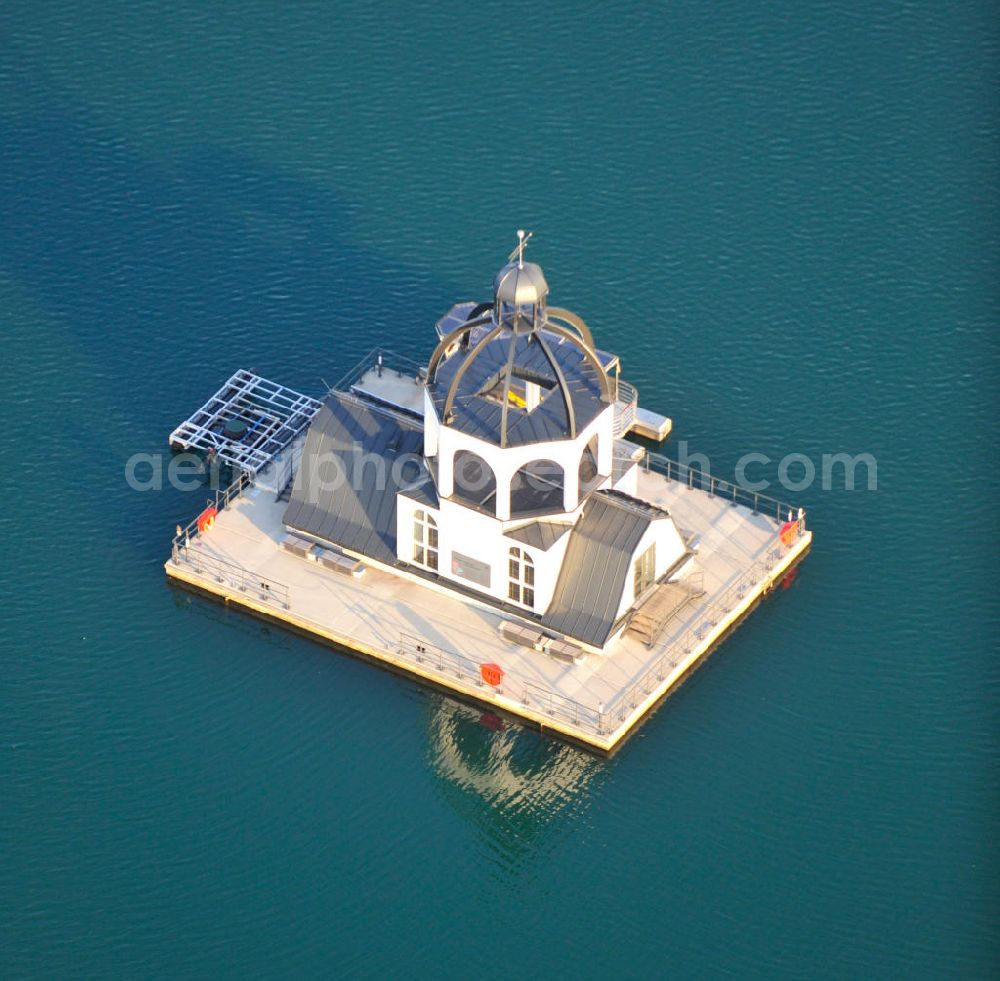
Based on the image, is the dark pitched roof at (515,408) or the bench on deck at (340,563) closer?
the dark pitched roof at (515,408)

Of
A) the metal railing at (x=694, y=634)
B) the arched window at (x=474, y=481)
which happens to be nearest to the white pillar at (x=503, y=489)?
the arched window at (x=474, y=481)

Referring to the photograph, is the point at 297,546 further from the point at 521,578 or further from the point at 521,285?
the point at 521,285

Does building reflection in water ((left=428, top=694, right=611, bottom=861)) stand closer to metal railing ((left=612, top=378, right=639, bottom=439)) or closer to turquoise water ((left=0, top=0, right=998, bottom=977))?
turquoise water ((left=0, top=0, right=998, bottom=977))

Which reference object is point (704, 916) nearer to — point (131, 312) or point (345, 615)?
point (345, 615)

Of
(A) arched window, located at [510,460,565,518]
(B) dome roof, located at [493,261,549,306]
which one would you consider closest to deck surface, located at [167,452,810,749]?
(A) arched window, located at [510,460,565,518]

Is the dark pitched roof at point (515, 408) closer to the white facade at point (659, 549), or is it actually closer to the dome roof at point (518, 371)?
the dome roof at point (518, 371)

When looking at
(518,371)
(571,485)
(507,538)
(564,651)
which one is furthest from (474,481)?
(564,651)
